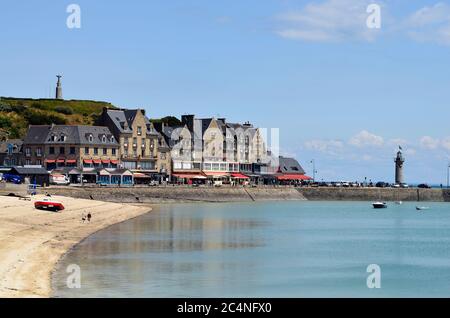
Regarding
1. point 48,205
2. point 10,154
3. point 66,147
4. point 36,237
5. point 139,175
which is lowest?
point 36,237

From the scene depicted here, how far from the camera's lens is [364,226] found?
317ft

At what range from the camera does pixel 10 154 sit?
148 m

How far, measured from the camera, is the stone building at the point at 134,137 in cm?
15125

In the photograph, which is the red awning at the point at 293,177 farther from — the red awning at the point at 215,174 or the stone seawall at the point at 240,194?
the red awning at the point at 215,174

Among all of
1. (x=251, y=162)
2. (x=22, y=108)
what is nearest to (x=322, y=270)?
(x=251, y=162)

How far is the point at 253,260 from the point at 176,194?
85.7 meters

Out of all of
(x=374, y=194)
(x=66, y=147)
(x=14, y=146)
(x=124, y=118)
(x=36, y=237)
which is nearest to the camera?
(x=36, y=237)

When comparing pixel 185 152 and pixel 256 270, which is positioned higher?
pixel 185 152

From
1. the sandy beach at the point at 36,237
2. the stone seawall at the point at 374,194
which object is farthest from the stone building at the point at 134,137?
the sandy beach at the point at 36,237

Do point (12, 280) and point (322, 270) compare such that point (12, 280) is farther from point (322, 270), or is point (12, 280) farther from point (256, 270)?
point (322, 270)

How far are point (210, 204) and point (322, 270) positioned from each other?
89.6 meters

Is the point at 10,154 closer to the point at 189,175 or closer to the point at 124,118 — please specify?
the point at 124,118

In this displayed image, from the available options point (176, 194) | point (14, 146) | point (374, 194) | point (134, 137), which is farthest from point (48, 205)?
point (374, 194)

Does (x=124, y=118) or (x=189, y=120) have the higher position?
(x=189, y=120)
